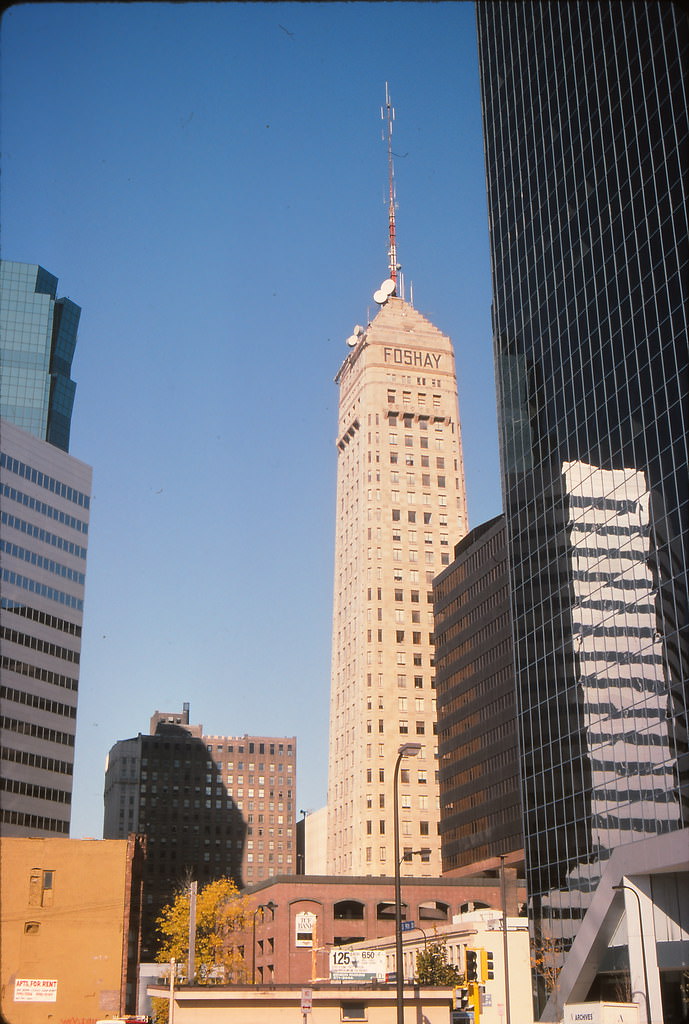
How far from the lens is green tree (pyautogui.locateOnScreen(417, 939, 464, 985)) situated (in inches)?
3276

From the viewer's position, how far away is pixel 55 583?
16812 cm

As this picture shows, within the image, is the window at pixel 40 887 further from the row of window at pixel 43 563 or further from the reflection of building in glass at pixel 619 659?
the row of window at pixel 43 563

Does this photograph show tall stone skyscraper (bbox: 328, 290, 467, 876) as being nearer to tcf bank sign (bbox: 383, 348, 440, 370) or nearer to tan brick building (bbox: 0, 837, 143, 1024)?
tcf bank sign (bbox: 383, 348, 440, 370)

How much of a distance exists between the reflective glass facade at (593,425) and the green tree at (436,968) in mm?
9241

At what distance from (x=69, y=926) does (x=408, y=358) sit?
139m

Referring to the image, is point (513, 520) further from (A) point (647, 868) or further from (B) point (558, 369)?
(A) point (647, 868)

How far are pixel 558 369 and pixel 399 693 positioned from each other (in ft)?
328

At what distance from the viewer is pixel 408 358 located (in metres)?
198

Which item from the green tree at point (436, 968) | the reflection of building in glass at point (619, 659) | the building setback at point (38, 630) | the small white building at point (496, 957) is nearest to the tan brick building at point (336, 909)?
the small white building at point (496, 957)

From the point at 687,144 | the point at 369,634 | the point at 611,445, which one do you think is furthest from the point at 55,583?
the point at 687,144

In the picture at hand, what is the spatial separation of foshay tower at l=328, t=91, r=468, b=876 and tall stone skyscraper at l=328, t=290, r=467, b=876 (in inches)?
7.3

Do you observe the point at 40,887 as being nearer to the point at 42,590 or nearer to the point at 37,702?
the point at 37,702

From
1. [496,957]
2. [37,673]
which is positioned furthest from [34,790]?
[496,957]

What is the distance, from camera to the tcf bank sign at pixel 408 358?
198 metres
